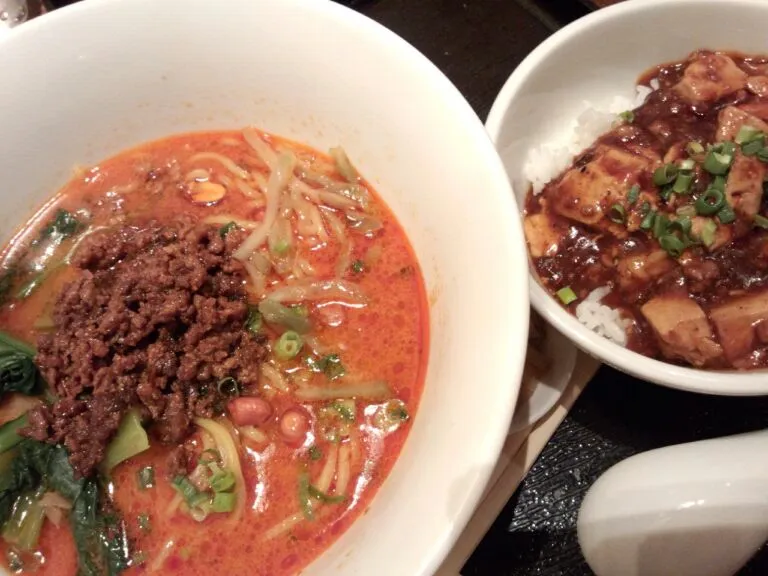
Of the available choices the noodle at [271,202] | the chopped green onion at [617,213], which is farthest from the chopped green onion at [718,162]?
the noodle at [271,202]

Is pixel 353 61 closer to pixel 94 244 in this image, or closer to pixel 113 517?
pixel 94 244

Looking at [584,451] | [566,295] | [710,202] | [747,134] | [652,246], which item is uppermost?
[747,134]

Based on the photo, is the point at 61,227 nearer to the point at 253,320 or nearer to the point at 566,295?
the point at 253,320

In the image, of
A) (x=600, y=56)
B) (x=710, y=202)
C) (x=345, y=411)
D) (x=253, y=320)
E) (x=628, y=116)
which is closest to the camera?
(x=345, y=411)

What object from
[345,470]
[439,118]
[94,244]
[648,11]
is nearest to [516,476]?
[345,470]

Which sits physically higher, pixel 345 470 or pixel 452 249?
pixel 452 249

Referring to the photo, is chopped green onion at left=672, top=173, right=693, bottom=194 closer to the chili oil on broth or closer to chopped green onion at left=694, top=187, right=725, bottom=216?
chopped green onion at left=694, top=187, right=725, bottom=216

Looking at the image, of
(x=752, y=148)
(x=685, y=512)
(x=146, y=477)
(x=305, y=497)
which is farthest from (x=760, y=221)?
(x=146, y=477)

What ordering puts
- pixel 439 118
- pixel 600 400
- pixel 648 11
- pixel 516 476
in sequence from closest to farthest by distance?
pixel 439 118
pixel 516 476
pixel 600 400
pixel 648 11
